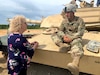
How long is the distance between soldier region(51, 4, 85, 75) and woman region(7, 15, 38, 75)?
0.67 m

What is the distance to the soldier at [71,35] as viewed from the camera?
4.49m

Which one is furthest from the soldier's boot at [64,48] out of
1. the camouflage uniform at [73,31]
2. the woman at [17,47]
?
the woman at [17,47]

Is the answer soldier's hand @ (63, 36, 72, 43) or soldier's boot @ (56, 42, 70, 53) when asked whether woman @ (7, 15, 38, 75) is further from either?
soldier's hand @ (63, 36, 72, 43)

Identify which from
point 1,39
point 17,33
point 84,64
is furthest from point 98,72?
point 1,39

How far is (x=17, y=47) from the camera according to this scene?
4250 mm

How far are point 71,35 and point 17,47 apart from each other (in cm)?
111

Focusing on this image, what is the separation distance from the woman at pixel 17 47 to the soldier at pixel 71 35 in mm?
670

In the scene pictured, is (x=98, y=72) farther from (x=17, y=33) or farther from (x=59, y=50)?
(x=17, y=33)

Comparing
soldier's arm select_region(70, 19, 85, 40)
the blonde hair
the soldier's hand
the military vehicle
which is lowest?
the military vehicle

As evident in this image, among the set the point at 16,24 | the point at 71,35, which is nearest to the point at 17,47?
the point at 16,24

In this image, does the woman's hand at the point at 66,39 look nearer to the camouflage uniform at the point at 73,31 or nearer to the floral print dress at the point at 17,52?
the camouflage uniform at the point at 73,31

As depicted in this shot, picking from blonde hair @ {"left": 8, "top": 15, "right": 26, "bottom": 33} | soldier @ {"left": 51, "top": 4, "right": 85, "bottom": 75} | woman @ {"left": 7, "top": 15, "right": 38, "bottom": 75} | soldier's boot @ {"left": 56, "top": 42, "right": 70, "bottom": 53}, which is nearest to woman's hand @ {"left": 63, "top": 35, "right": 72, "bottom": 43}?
soldier @ {"left": 51, "top": 4, "right": 85, "bottom": 75}

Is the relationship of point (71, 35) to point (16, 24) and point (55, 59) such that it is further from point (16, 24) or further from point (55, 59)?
point (16, 24)

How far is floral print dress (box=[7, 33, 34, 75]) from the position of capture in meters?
4.23
